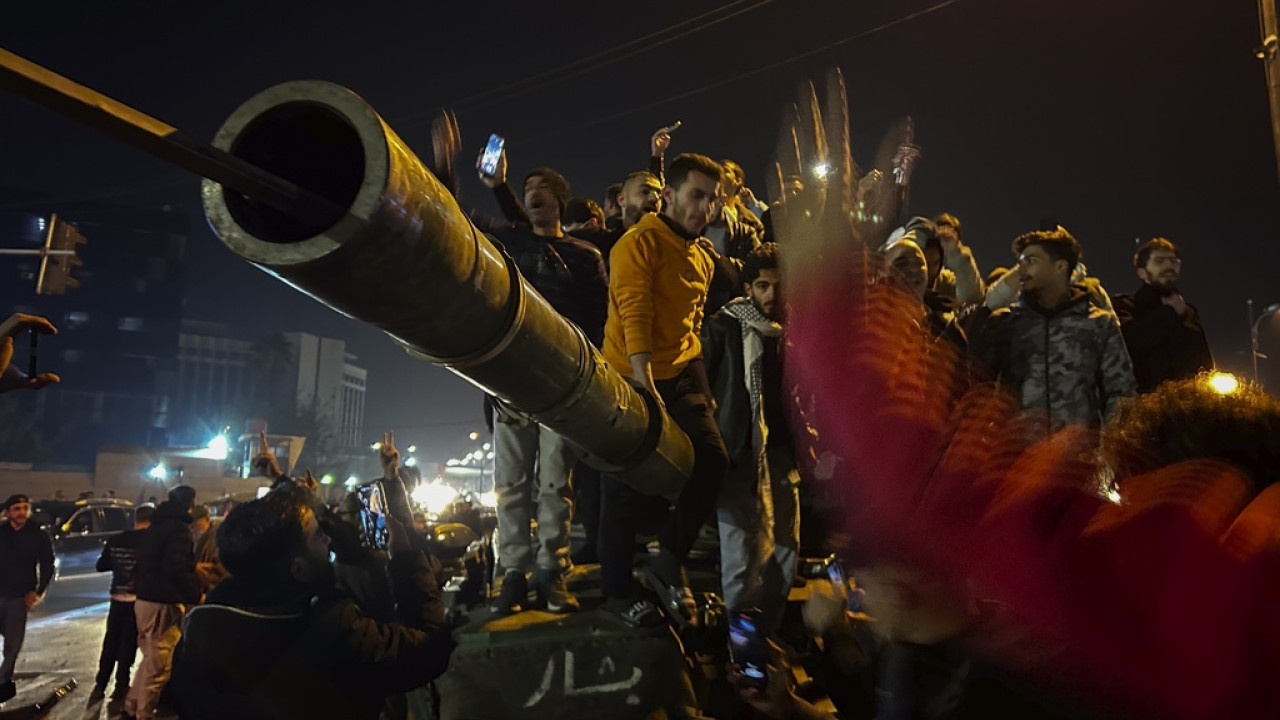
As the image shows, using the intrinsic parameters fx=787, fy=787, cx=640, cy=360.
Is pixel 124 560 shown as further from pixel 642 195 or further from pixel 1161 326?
pixel 1161 326

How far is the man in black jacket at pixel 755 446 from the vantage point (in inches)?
187

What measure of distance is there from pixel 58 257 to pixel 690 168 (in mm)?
13711

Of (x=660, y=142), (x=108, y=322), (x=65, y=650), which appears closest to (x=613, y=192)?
(x=660, y=142)

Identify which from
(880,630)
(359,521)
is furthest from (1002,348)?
(359,521)

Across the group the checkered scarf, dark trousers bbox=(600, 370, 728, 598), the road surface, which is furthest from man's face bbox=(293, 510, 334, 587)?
the road surface

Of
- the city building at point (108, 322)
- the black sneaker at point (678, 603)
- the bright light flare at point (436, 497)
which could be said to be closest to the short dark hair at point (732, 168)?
the black sneaker at point (678, 603)

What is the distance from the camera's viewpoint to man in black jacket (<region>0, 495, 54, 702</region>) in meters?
9.60

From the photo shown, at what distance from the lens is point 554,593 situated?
4.77 metres

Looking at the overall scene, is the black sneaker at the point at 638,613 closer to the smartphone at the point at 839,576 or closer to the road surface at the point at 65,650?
the smartphone at the point at 839,576

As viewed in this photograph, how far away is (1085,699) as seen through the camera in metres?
1.91

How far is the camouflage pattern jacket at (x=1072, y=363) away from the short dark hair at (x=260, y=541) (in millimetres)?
4442

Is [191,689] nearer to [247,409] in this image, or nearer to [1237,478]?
[1237,478]

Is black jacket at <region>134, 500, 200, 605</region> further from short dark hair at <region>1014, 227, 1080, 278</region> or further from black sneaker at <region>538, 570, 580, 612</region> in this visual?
short dark hair at <region>1014, 227, 1080, 278</region>

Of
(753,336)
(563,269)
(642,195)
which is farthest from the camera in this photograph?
(642,195)
